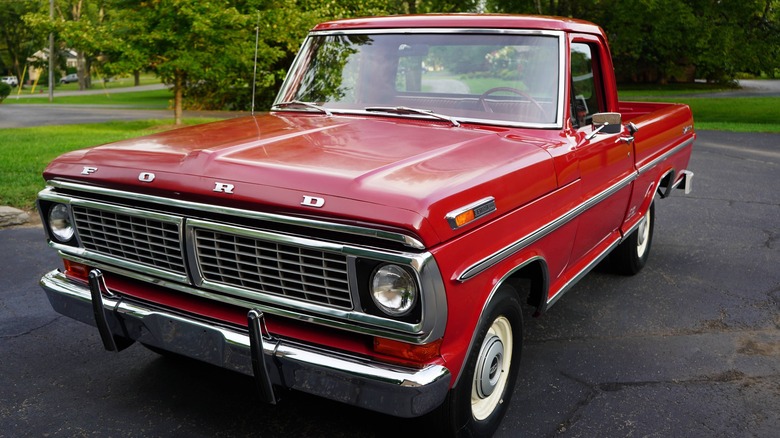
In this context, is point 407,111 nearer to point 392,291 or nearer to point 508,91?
point 508,91

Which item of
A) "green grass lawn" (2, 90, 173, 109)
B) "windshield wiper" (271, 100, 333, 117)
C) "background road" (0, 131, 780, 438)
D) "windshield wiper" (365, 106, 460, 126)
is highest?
"windshield wiper" (365, 106, 460, 126)

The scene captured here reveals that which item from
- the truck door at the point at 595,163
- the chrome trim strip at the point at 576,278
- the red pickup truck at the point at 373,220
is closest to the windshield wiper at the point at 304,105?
the red pickup truck at the point at 373,220

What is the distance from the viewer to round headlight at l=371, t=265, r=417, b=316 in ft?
8.26

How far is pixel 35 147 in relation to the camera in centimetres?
1245

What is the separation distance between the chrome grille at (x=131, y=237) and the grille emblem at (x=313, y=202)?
646mm

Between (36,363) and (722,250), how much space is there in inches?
219

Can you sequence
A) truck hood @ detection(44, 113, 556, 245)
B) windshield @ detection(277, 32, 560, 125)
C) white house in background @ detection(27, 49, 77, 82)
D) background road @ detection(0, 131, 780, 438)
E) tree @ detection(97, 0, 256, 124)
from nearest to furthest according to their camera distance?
1. truck hood @ detection(44, 113, 556, 245)
2. background road @ detection(0, 131, 780, 438)
3. windshield @ detection(277, 32, 560, 125)
4. tree @ detection(97, 0, 256, 124)
5. white house in background @ detection(27, 49, 77, 82)

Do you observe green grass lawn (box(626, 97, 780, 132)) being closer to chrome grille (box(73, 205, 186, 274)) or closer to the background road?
the background road

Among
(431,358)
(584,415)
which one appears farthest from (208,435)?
(584,415)

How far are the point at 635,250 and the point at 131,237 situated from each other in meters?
3.96

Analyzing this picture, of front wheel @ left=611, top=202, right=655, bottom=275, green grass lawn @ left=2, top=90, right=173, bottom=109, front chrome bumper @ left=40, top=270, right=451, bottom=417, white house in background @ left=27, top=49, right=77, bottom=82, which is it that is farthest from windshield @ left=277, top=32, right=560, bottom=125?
white house in background @ left=27, top=49, right=77, bottom=82

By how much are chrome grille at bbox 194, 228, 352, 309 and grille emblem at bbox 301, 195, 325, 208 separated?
0.16m

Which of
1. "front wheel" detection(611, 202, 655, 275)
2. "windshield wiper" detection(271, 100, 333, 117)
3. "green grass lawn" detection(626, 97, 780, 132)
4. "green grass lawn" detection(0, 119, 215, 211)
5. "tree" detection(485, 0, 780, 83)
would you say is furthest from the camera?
"tree" detection(485, 0, 780, 83)

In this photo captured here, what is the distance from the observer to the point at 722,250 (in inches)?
251
